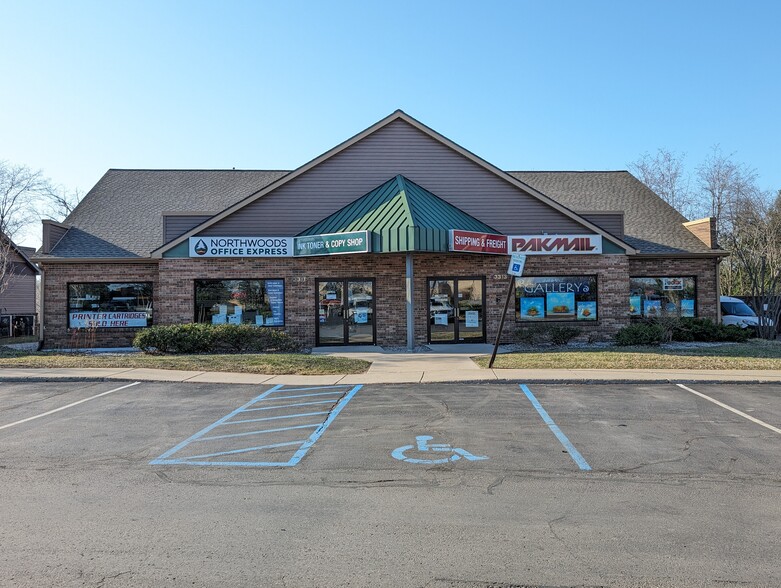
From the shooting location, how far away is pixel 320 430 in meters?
8.40

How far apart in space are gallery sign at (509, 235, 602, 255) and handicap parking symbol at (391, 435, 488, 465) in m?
13.3

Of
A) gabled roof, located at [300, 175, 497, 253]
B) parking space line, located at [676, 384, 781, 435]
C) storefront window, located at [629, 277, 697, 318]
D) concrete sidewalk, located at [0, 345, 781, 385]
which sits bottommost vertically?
parking space line, located at [676, 384, 781, 435]

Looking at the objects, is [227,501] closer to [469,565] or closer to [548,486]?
[469,565]

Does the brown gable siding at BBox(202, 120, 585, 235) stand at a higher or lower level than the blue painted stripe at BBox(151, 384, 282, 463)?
higher

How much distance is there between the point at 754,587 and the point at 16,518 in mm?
5804

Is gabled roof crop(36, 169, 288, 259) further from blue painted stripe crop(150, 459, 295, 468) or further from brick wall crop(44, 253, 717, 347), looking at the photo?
blue painted stripe crop(150, 459, 295, 468)

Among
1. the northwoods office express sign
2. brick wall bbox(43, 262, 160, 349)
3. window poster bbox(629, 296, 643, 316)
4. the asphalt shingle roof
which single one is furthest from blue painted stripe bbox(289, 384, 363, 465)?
window poster bbox(629, 296, 643, 316)

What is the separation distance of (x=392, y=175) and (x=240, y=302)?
6.84m

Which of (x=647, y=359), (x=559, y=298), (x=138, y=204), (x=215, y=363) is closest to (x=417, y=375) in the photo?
(x=215, y=363)

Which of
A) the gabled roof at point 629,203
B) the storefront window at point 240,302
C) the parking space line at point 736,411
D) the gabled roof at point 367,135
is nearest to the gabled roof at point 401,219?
the gabled roof at point 367,135

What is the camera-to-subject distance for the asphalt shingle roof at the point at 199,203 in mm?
21422

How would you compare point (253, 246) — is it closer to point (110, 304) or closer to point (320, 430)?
point (110, 304)

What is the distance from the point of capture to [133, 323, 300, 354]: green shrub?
17.2m

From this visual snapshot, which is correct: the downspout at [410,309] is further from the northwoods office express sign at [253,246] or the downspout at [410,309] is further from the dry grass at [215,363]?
the northwoods office express sign at [253,246]
